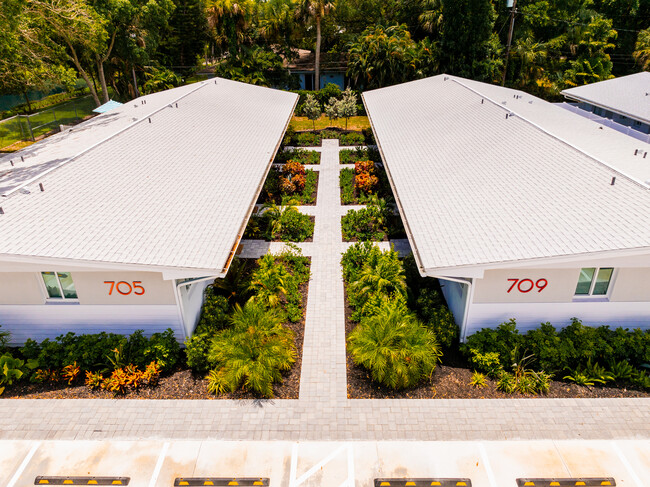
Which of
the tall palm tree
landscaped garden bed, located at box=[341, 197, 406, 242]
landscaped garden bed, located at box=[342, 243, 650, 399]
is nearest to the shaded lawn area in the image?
the tall palm tree

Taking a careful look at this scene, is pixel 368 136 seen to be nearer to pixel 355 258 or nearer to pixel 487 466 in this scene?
pixel 355 258

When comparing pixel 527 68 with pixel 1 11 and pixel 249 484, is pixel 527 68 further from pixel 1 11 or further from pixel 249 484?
pixel 249 484

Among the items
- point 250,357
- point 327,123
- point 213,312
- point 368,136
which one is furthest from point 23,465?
point 327,123

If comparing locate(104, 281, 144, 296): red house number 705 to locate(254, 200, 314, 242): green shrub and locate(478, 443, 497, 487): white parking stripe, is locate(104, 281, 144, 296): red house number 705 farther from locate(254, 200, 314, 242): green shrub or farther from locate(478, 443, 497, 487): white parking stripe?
locate(478, 443, 497, 487): white parking stripe

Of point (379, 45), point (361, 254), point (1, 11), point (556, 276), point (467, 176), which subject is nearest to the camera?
point (556, 276)

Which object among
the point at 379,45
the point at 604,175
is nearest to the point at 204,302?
the point at 604,175

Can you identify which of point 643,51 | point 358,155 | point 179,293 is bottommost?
point 358,155
